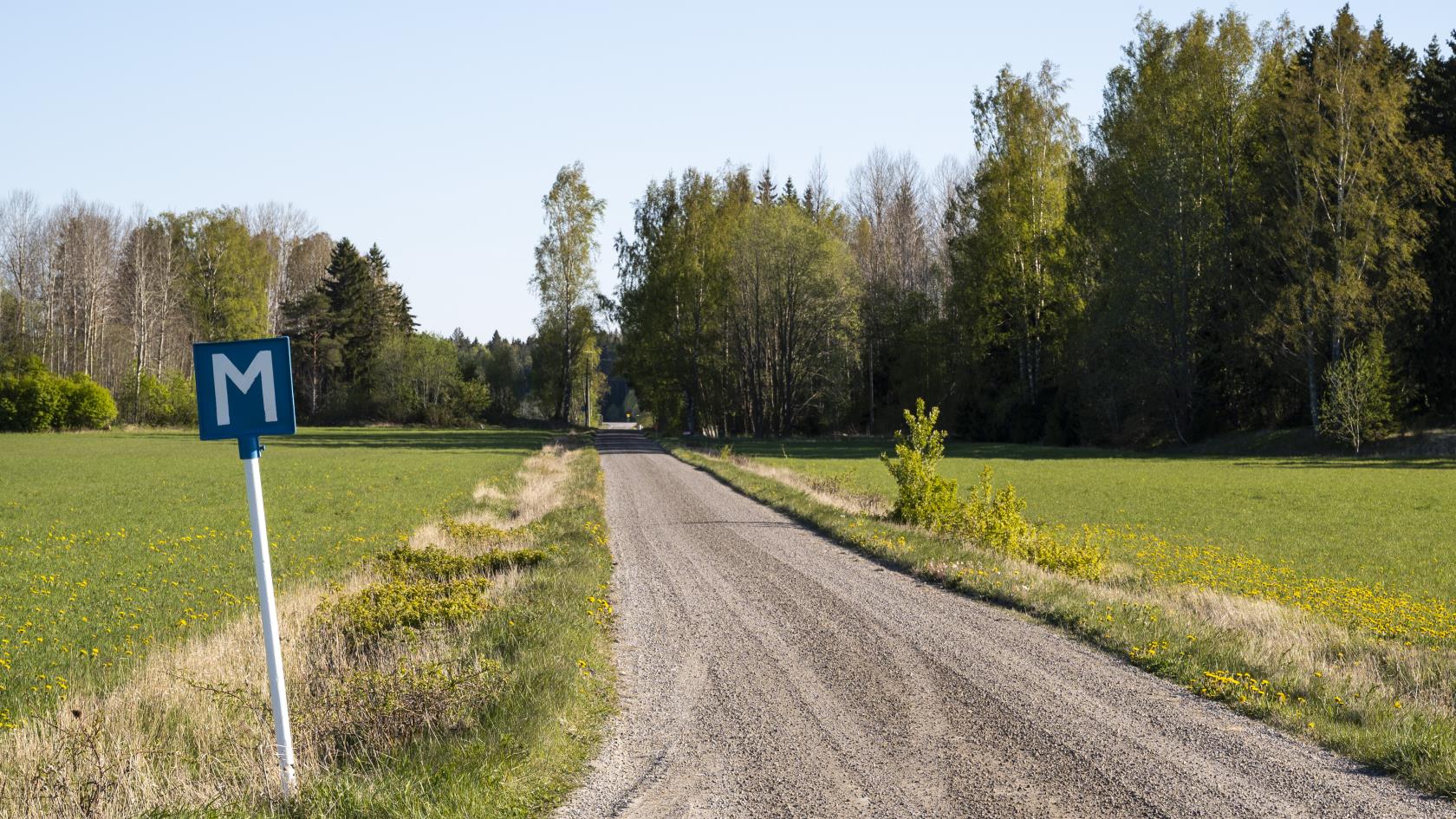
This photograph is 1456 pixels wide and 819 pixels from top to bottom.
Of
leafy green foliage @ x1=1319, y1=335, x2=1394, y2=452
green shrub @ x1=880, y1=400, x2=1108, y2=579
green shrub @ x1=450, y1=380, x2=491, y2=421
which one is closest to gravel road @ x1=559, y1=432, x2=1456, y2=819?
green shrub @ x1=880, y1=400, x2=1108, y2=579

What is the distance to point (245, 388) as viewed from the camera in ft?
20.0

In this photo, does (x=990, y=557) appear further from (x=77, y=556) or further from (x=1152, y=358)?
(x=1152, y=358)

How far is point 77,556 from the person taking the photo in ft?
59.5

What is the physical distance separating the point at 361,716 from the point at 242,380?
2.89m

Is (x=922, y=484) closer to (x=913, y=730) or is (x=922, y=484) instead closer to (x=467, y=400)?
(x=913, y=730)

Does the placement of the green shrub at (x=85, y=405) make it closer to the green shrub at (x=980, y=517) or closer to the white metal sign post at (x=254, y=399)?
the green shrub at (x=980, y=517)

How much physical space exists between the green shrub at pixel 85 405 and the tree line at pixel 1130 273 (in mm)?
36283

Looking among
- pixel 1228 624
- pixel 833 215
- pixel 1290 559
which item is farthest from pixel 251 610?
pixel 833 215

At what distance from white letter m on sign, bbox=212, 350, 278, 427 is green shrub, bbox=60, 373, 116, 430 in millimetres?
77567

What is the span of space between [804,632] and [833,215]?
6370cm

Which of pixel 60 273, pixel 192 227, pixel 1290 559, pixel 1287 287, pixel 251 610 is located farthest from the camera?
pixel 192 227

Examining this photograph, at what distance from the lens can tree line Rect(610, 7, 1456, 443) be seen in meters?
44.0

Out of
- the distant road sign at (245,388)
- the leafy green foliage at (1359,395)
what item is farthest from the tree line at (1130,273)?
the distant road sign at (245,388)

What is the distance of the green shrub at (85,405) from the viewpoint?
236ft
